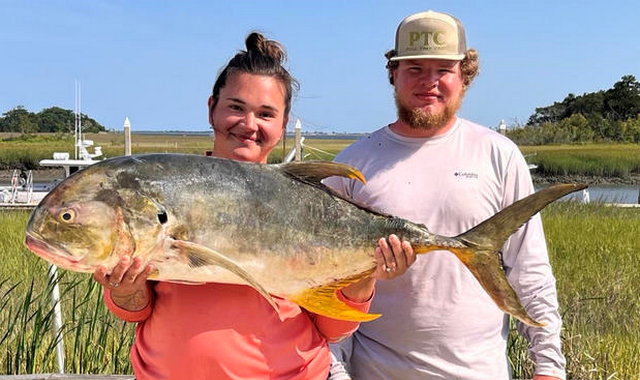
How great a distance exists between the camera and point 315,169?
235 centimetres

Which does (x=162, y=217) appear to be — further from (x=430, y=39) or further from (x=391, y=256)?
(x=430, y=39)

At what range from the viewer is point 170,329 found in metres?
2.20

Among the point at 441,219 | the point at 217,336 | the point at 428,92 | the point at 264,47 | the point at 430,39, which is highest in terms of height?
the point at 430,39

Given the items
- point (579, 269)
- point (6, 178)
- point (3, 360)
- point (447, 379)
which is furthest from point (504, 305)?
point (6, 178)

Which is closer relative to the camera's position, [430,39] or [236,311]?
[236,311]

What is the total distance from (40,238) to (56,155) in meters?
21.4

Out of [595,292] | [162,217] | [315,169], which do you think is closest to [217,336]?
[162,217]

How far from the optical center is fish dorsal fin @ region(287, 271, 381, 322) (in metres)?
2.26

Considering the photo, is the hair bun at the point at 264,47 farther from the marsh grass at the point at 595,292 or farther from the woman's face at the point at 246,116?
the marsh grass at the point at 595,292

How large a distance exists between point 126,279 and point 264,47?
1.06m

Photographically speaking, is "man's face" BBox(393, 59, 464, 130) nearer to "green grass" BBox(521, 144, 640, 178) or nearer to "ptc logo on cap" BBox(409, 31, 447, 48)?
"ptc logo on cap" BBox(409, 31, 447, 48)

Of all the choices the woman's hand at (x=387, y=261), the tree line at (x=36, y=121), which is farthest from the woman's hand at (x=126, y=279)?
the tree line at (x=36, y=121)

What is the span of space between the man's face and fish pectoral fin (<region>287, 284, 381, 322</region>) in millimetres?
1028

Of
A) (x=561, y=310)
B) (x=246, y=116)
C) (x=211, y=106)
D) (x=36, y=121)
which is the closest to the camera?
(x=246, y=116)
